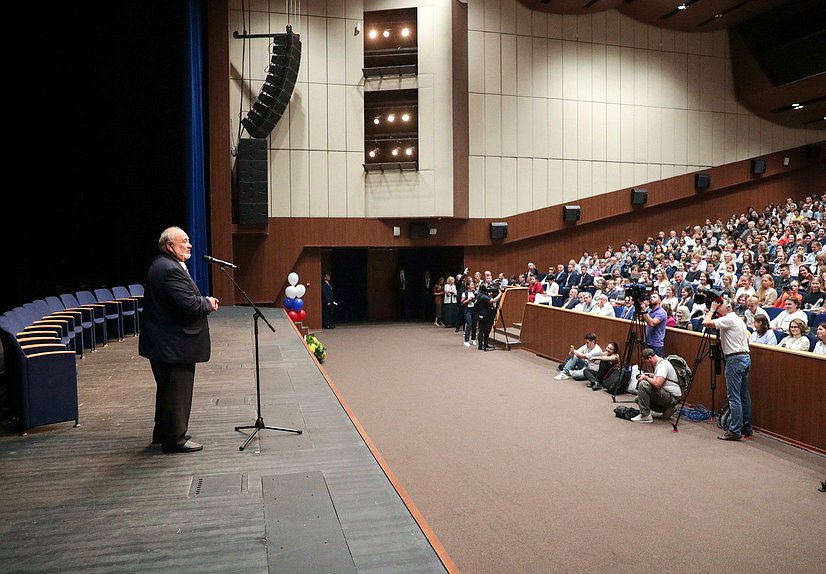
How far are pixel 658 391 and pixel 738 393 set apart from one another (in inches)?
33.0

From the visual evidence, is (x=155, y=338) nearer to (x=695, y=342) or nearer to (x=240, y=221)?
(x=695, y=342)

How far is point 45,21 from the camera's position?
303 inches

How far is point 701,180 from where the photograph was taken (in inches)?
682

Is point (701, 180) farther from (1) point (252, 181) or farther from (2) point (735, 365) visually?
(2) point (735, 365)

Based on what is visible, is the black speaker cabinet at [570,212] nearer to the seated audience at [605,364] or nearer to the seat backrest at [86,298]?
the seated audience at [605,364]

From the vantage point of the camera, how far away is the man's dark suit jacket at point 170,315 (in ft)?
12.0

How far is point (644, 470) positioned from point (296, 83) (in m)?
11.8

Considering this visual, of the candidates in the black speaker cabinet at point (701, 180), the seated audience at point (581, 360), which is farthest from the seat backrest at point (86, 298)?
Answer: the black speaker cabinet at point (701, 180)

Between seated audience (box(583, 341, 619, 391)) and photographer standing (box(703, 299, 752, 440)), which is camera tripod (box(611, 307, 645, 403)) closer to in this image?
seated audience (box(583, 341, 619, 391))

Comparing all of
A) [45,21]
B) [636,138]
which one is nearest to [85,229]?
[45,21]

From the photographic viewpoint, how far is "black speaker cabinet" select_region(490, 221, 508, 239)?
1556 centimetres

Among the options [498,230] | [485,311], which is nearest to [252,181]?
[485,311]

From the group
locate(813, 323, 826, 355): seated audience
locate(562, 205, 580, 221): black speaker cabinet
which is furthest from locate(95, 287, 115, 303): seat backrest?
locate(562, 205, 580, 221): black speaker cabinet

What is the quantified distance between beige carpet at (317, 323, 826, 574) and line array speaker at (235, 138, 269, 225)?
6599 millimetres
